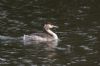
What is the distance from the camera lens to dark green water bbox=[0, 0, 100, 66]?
23062mm

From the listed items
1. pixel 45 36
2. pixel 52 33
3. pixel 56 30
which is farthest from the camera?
pixel 56 30

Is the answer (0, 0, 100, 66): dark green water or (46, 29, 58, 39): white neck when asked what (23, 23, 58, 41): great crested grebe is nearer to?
(46, 29, 58, 39): white neck

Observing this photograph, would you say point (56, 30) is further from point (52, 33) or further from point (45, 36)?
point (45, 36)

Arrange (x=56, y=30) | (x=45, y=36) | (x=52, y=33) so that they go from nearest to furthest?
(x=45, y=36)
(x=52, y=33)
(x=56, y=30)

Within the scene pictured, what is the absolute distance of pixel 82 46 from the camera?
24.9 metres

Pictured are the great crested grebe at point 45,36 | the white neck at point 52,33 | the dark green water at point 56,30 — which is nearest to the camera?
the dark green water at point 56,30

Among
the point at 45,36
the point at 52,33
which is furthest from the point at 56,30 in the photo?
the point at 45,36

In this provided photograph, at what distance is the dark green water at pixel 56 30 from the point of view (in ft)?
75.7

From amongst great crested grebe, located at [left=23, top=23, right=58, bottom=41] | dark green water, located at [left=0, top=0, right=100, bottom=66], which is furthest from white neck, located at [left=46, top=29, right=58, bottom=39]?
dark green water, located at [left=0, top=0, right=100, bottom=66]

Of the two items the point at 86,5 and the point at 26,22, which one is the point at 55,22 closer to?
the point at 26,22

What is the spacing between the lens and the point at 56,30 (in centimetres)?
2822

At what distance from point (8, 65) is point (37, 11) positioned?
918cm

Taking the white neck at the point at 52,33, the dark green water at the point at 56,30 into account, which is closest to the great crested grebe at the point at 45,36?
the white neck at the point at 52,33

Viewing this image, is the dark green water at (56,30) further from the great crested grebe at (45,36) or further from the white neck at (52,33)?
the great crested grebe at (45,36)
